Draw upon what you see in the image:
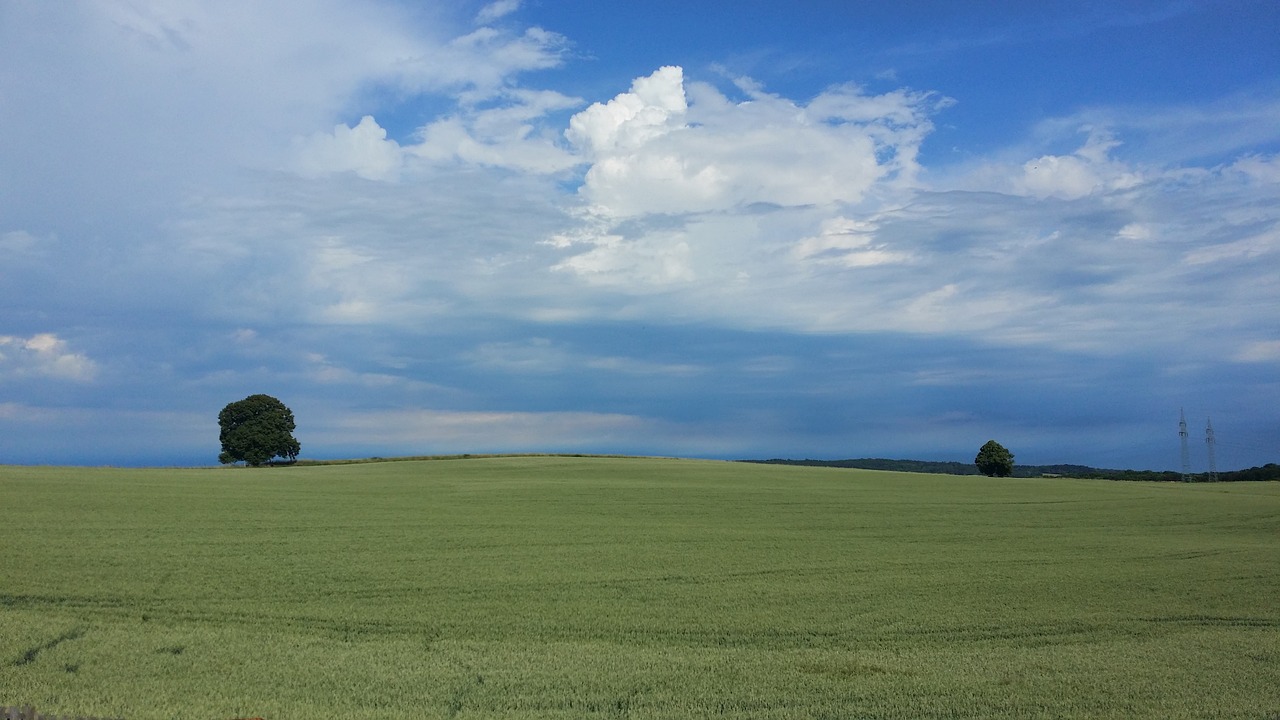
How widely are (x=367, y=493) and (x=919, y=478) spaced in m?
32.1

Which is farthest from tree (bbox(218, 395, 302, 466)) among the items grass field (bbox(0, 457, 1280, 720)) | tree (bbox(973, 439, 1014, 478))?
tree (bbox(973, 439, 1014, 478))

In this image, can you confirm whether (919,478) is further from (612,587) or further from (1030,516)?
(612,587)

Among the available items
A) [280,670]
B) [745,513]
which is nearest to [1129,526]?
[745,513]

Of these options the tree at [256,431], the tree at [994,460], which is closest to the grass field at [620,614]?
the tree at [256,431]

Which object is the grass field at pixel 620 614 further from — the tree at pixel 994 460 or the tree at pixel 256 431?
the tree at pixel 994 460

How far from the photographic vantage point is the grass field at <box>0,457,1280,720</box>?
928 cm

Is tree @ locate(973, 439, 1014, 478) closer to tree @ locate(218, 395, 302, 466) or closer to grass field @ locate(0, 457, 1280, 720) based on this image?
grass field @ locate(0, 457, 1280, 720)

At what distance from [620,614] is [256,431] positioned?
6127 cm

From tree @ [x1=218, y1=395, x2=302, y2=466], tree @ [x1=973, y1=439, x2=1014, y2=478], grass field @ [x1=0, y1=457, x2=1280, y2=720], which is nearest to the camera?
grass field @ [x1=0, y1=457, x2=1280, y2=720]

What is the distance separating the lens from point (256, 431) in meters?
66.4

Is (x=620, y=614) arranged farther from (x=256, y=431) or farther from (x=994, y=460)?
(x=994, y=460)

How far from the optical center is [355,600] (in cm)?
1389

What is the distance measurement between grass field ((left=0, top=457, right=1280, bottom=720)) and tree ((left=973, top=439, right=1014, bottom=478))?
48704mm

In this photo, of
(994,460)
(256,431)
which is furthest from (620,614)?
(994,460)
